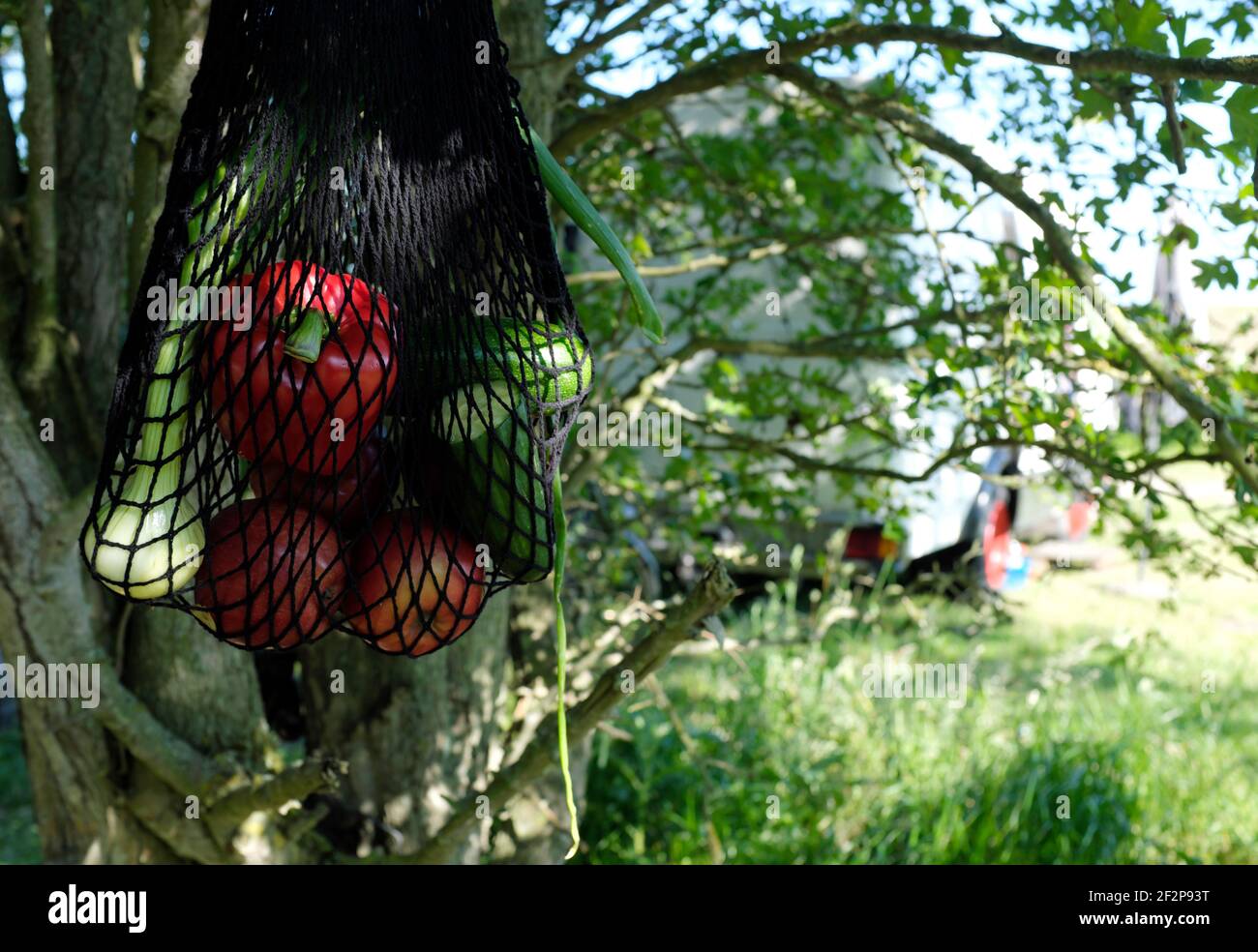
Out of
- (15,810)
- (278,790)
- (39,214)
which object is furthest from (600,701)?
(15,810)

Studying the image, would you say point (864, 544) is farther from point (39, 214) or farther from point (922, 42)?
point (39, 214)

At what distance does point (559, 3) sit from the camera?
3.36 m

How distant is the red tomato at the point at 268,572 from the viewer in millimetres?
1119

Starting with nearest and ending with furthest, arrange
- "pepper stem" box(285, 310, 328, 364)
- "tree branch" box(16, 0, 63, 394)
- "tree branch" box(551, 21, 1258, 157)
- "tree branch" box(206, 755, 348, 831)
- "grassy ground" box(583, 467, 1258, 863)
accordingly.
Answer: "pepper stem" box(285, 310, 328, 364) < "tree branch" box(551, 21, 1258, 157) < "tree branch" box(206, 755, 348, 831) < "tree branch" box(16, 0, 63, 394) < "grassy ground" box(583, 467, 1258, 863)

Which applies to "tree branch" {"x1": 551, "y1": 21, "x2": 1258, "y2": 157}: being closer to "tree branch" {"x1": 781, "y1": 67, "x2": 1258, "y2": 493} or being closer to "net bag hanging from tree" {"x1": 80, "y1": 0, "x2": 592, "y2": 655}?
"tree branch" {"x1": 781, "y1": 67, "x2": 1258, "y2": 493}

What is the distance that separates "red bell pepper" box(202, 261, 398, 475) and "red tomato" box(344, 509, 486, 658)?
0.10 m

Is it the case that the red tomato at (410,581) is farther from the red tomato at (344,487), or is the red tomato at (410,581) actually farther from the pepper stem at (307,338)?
the pepper stem at (307,338)

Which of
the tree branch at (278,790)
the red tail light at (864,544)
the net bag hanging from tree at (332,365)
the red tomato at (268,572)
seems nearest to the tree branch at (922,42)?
the net bag hanging from tree at (332,365)

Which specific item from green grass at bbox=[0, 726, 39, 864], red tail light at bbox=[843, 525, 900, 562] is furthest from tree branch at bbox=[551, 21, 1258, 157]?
red tail light at bbox=[843, 525, 900, 562]

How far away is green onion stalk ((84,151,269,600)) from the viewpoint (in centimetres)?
111

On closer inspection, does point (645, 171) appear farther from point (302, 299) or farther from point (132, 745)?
point (302, 299)

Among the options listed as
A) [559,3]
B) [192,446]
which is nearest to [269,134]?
[192,446]

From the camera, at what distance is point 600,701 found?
1921 mm

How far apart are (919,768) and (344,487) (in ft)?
11.1
